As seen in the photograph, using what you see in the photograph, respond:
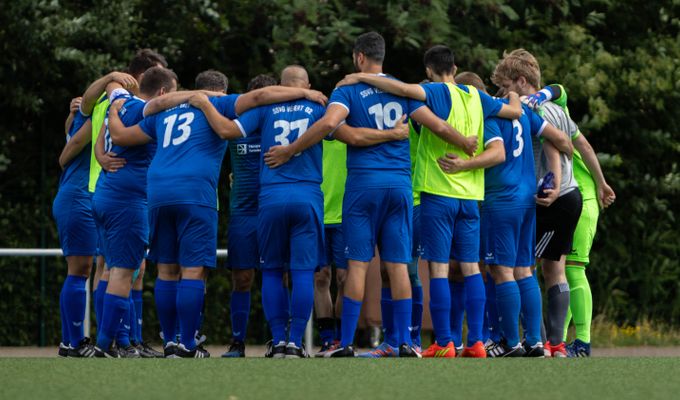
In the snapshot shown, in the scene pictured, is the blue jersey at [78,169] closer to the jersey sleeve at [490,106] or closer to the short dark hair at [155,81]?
the short dark hair at [155,81]

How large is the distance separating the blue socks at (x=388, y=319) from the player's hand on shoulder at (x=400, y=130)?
1.22 meters

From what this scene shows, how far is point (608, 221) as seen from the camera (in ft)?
54.2

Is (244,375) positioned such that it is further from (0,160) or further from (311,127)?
(0,160)

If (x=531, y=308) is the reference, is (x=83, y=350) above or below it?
below

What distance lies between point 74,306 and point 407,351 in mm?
2641

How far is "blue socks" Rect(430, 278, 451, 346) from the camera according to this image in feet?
31.3

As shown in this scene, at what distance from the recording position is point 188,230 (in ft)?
31.1

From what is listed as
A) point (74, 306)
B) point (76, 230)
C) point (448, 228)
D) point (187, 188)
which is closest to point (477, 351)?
point (448, 228)

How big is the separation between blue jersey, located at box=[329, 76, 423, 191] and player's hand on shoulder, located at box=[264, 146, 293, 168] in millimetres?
459

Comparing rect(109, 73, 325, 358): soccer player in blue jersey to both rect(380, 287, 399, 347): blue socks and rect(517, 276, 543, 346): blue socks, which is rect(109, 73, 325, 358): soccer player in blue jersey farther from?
rect(517, 276, 543, 346): blue socks

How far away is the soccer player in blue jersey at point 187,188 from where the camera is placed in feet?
31.0

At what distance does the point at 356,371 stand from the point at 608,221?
362 inches

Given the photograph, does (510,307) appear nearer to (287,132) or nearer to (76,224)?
(287,132)

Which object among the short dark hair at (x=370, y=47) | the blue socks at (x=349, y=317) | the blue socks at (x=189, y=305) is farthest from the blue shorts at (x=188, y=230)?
the short dark hair at (x=370, y=47)
